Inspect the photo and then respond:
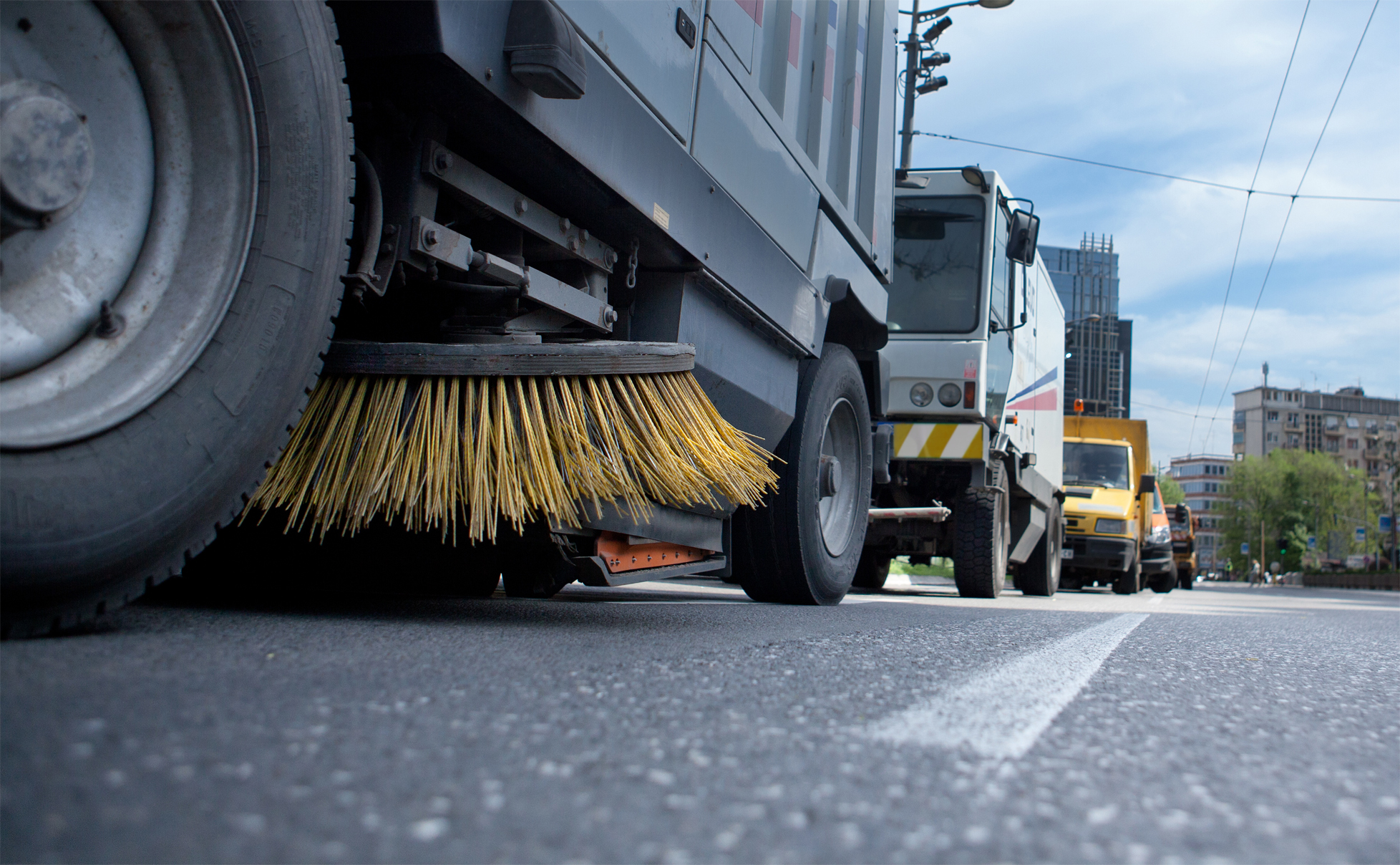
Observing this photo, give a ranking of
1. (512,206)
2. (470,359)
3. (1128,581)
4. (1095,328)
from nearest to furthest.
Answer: (470,359), (512,206), (1128,581), (1095,328)

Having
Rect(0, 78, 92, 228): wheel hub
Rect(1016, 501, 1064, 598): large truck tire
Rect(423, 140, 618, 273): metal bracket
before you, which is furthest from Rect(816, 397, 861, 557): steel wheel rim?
Rect(1016, 501, 1064, 598): large truck tire

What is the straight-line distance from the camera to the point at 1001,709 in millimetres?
1496

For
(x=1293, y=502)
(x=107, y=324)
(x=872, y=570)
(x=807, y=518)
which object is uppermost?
(x=1293, y=502)

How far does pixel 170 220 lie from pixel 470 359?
0.70 m

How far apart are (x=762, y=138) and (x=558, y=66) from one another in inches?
56.3

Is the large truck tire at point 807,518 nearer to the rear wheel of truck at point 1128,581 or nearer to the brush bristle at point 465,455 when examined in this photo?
the brush bristle at point 465,455

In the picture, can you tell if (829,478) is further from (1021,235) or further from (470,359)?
(1021,235)

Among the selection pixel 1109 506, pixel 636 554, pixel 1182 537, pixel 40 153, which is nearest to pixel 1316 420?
pixel 1182 537

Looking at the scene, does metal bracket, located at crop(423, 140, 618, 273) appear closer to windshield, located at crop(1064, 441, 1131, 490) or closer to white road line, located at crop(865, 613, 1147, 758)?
white road line, located at crop(865, 613, 1147, 758)

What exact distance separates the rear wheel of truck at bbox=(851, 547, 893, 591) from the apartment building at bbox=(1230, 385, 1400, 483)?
393ft

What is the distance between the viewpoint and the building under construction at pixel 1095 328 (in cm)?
7900

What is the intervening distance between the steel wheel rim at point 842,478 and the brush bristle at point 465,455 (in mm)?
2120

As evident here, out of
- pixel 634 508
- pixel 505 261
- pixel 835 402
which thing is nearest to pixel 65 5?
pixel 505 261

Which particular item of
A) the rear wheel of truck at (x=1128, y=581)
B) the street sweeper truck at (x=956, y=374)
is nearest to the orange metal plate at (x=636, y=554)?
the street sweeper truck at (x=956, y=374)
